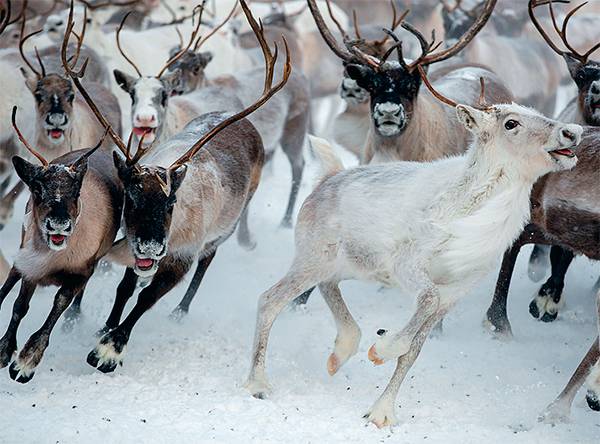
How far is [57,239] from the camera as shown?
15.2 feet

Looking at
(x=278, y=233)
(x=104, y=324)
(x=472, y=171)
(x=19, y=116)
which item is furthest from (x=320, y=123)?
(x=472, y=171)

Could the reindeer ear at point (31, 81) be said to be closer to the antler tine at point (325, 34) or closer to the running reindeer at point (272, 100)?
the running reindeer at point (272, 100)

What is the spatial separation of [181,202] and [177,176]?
1.09 ft

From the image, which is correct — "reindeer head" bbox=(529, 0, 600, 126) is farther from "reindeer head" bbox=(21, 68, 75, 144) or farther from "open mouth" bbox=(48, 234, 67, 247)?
"open mouth" bbox=(48, 234, 67, 247)

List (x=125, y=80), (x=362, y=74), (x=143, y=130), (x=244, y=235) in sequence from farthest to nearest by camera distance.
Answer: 1. (x=244, y=235)
2. (x=125, y=80)
3. (x=143, y=130)
4. (x=362, y=74)

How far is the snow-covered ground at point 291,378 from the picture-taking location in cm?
435

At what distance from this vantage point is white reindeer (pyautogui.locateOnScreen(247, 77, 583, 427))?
14.9ft

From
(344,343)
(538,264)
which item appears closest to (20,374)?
(344,343)

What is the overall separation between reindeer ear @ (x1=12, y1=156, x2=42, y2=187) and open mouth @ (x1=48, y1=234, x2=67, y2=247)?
0.92 ft

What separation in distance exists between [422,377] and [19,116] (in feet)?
12.0

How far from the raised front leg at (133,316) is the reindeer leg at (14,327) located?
0.35 meters

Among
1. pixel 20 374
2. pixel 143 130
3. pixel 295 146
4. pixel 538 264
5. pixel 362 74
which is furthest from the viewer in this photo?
pixel 295 146

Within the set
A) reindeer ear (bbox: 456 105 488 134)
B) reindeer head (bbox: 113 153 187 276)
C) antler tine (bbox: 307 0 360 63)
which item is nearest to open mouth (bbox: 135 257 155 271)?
reindeer head (bbox: 113 153 187 276)

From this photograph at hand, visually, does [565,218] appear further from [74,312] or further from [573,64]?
[74,312]
